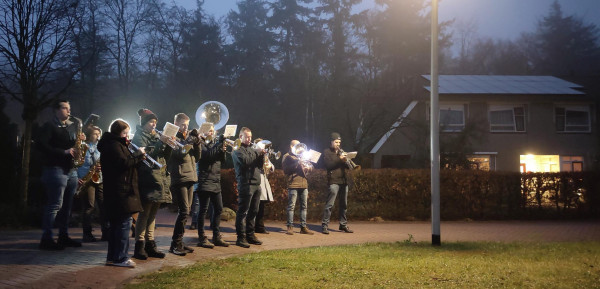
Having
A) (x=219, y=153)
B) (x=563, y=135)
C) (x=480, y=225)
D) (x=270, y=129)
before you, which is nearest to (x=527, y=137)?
(x=563, y=135)

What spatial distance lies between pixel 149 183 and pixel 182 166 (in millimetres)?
686

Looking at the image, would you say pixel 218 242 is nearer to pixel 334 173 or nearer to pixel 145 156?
pixel 145 156

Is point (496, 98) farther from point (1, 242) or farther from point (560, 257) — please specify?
point (1, 242)

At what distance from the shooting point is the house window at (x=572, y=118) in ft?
105

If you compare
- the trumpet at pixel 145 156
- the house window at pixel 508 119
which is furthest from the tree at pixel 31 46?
the house window at pixel 508 119

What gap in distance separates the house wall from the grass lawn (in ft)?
71.5

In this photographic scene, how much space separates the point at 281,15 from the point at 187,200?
3585 cm

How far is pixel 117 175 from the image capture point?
6570 millimetres

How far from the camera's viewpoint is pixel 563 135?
3194cm

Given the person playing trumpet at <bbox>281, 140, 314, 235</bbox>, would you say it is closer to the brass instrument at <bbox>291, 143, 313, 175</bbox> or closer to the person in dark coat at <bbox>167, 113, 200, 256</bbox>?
the brass instrument at <bbox>291, 143, 313, 175</bbox>

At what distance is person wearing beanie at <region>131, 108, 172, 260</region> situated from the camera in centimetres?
708

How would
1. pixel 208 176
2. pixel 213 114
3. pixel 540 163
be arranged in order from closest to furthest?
pixel 208 176 < pixel 213 114 < pixel 540 163

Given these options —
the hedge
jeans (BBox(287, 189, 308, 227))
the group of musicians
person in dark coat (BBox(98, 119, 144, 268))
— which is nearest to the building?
the hedge

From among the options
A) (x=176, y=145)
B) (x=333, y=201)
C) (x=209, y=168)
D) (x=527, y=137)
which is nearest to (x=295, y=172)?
(x=333, y=201)
